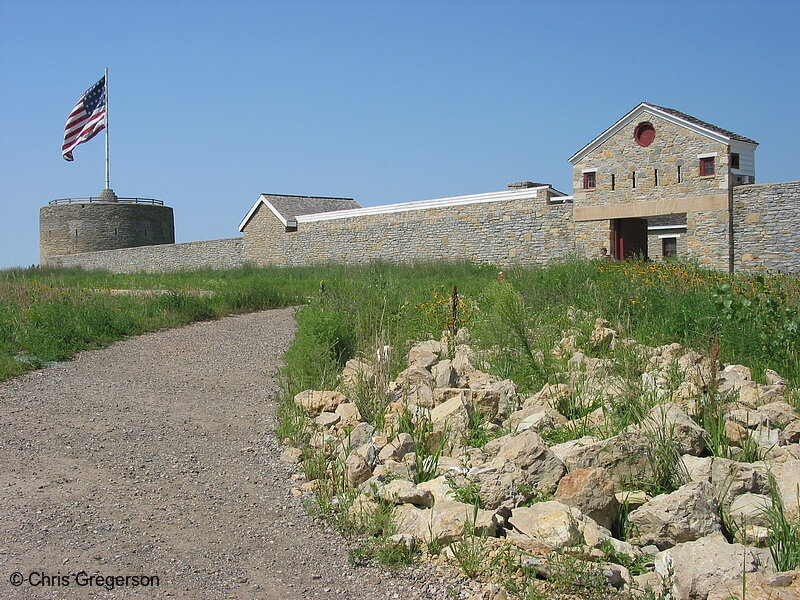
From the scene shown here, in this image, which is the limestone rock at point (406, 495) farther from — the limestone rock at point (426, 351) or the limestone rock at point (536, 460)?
the limestone rock at point (426, 351)

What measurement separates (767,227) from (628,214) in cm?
391

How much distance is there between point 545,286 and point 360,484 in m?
7.24

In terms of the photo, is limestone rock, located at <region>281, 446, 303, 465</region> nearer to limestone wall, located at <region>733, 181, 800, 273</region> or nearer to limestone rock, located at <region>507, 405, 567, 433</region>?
limestone rock, located at <region>507, 405, 567, 433</region>

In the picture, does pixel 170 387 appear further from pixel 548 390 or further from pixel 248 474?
pixel 548 390

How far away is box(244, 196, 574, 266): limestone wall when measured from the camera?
2461 centimetres

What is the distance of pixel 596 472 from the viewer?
4832 mm

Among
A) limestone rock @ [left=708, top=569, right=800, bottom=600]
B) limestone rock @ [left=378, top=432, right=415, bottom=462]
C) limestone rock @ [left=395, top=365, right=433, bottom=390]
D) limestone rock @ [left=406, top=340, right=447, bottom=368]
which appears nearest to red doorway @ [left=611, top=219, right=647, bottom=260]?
limestone rock @ [left=406, top=340, right=447, bottom=368]

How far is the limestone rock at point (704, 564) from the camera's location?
151 inches

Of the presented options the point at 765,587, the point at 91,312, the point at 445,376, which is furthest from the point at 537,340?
the point at 91,312

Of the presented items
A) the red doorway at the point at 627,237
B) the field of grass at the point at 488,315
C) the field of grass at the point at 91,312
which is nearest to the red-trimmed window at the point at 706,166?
the red doorway at the point at 627,237

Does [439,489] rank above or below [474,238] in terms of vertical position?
below

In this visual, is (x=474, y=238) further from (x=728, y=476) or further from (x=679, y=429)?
(x=728, y=476)

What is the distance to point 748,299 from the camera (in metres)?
8.87

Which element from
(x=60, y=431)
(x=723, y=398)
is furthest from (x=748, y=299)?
(x=60, y=431)
